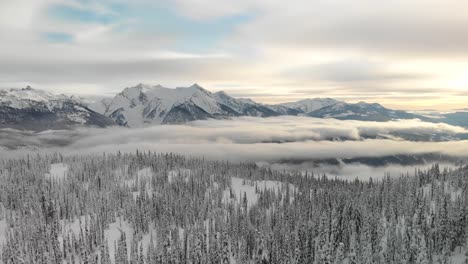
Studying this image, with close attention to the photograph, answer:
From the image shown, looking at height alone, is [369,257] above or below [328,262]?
below

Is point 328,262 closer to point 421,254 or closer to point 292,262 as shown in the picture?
point 292,262

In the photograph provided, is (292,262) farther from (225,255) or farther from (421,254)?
(421,254)

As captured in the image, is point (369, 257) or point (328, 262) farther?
point (369, 257)

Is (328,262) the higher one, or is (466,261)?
(328,262)

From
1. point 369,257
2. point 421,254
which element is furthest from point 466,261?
point 369,257

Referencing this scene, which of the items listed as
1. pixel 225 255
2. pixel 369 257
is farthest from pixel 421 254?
pixel 225 255

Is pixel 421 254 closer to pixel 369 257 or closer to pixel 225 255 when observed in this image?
pixel 369 257

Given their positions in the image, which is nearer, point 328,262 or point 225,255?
point 328,262
